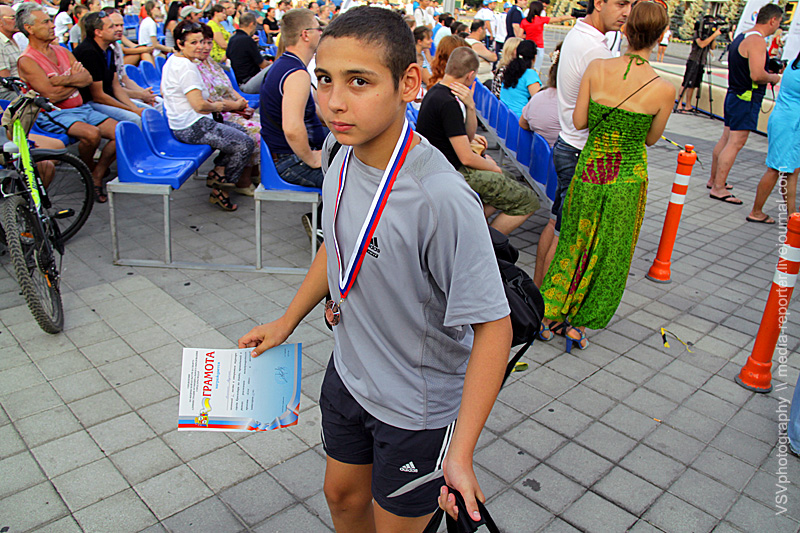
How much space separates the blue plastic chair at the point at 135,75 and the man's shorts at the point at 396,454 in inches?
329

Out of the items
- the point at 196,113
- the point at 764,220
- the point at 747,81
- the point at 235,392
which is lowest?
the point at 764,220

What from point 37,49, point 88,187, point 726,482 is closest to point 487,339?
point 726,482

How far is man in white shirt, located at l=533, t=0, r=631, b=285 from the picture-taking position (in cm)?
420

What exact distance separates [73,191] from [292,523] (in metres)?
4.03

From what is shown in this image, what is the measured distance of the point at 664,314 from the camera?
473 cm

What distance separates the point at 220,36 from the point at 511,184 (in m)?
7.40

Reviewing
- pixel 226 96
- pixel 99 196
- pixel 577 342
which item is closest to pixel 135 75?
pixel 226 96

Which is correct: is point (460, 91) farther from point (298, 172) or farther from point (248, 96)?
point (248, 96)

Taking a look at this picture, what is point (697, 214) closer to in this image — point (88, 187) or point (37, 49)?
point (88, 187)

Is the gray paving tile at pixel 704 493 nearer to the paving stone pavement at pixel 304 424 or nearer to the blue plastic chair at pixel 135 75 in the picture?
the paving stone pavement at pixel 304 424

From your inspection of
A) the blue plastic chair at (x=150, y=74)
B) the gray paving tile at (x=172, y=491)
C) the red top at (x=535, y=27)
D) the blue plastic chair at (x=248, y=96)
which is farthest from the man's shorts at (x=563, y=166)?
the red top at (x=535, y=27)

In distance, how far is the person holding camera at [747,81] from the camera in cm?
713

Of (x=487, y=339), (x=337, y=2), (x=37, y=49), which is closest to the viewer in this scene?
(x=487, y=339)

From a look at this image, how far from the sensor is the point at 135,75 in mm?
8883
